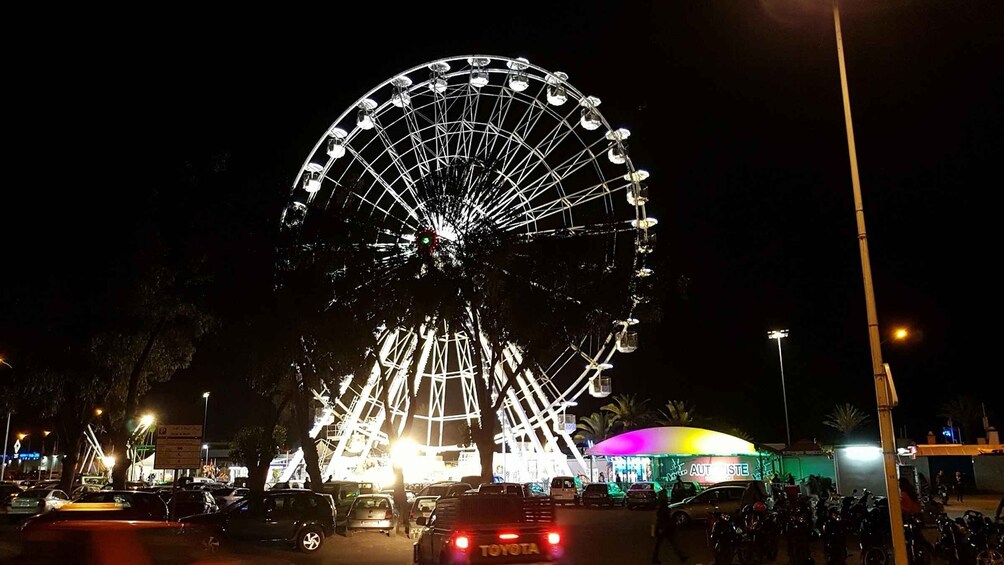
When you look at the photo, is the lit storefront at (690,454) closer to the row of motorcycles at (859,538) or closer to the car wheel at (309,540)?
the row of motorcycles at (859,538)

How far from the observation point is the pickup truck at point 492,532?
35.3 ft

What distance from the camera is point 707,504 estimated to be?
27.9 m

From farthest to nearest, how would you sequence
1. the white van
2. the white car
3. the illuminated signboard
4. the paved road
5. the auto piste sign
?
1. the illuminated signboard
2. the white van
3. the white car
4. the paved road
5. the auto piste sign

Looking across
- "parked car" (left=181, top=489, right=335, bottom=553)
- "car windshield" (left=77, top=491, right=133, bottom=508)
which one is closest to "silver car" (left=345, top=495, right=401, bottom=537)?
"parked car" (left=181, top=489, right=335, bottom=553)

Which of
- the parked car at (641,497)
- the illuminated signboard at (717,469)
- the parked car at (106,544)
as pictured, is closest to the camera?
the parked car at (106,544)

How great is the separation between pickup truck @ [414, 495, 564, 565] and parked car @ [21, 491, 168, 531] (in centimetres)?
436

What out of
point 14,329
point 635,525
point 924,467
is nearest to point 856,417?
point 924,467

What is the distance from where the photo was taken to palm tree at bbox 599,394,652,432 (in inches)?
2872

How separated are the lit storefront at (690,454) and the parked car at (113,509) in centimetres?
2992

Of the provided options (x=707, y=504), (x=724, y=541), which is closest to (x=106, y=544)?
(x=724, y=541)

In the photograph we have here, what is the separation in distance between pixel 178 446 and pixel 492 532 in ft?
27.4

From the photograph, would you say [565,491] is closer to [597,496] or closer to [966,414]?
[597,496]

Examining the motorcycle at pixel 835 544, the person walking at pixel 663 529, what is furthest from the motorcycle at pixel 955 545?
the person walking at pixel 663 529

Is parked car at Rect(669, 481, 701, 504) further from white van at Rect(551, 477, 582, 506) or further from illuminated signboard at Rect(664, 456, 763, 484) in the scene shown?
illuminated signboard at Rect(664, 456, 763, 484)
